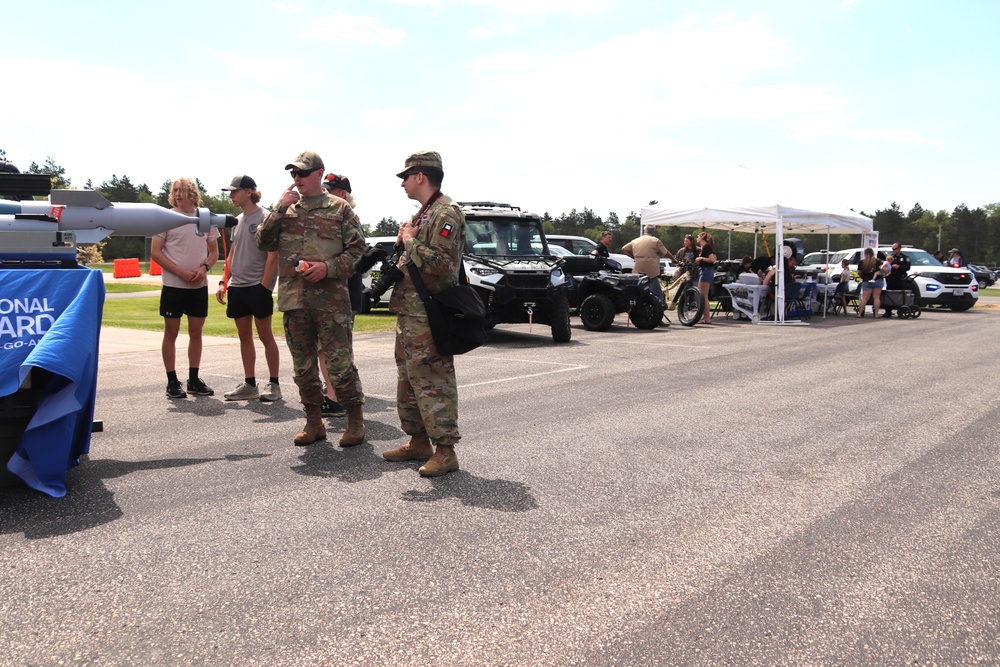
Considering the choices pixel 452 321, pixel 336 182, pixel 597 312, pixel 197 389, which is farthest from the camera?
pixel 597 312

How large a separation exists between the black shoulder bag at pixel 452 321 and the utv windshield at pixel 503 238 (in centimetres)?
860

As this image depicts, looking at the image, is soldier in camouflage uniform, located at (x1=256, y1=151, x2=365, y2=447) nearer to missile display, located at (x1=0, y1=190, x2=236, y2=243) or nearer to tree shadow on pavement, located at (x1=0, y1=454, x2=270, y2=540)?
missile display, located at (x1=0, y1=190, x2=236, y2=243)

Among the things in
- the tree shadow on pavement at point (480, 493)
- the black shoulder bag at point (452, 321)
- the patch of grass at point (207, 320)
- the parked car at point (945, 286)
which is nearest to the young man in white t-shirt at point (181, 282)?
the black shoulder bag at point (452, 321)

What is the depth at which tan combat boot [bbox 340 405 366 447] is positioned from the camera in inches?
212

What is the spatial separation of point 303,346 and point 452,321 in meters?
1.20

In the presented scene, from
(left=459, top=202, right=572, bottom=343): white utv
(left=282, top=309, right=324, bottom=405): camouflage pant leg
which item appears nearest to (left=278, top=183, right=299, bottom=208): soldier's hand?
(left=282, top=309, right=324, bottom=405): camouflage pant leg

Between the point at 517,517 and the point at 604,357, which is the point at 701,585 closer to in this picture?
the point at 517,517

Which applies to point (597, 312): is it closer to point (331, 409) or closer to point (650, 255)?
point (650, 255)

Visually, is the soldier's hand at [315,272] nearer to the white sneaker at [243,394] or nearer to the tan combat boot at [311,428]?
the tan combat boot at [311,428]

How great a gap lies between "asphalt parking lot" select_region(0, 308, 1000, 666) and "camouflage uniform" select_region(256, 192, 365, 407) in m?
0.56

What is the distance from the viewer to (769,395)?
7703 mm

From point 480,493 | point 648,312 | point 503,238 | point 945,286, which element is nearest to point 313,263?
point 480,493

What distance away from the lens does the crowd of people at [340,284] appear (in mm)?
4648

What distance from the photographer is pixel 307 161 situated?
5090mm
